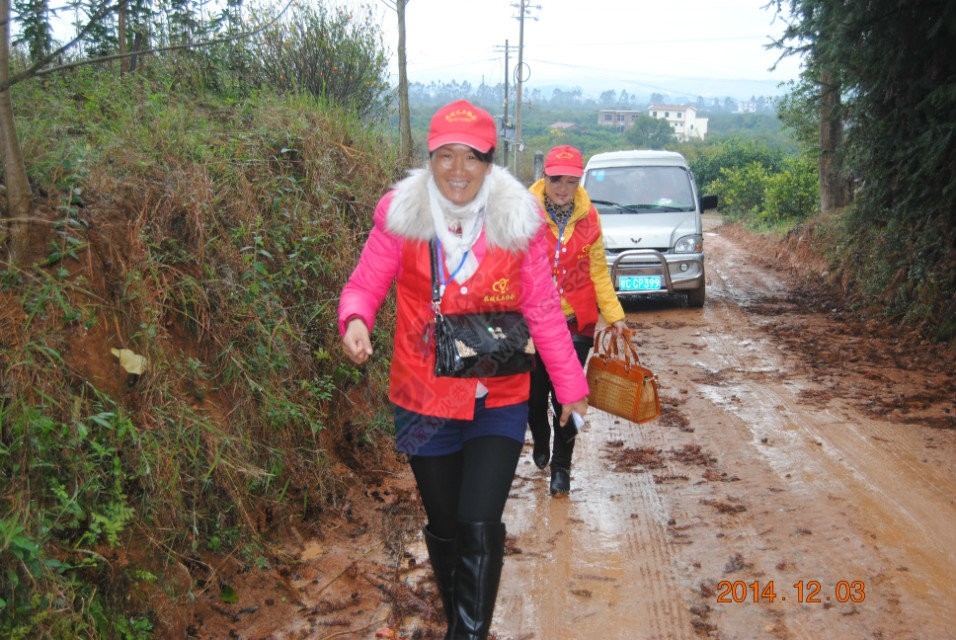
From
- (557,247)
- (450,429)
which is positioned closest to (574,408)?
(450,429)

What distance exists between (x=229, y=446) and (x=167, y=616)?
86cm

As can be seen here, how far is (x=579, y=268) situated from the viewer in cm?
541

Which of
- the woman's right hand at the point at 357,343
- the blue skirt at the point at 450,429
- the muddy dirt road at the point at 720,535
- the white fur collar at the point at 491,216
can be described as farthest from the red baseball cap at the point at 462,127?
the muddy dirt road at the point at 720,535

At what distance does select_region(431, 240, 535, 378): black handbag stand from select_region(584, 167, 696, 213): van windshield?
9.67 meters

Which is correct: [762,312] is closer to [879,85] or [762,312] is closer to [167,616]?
[879,85]

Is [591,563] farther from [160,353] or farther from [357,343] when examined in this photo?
[160,353]

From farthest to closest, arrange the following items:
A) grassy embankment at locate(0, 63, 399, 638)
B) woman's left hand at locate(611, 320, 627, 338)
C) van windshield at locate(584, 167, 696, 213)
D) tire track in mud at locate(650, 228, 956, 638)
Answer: van windshield at locate(584, 167, 696, 213) < woman's left hand at locate(611, 320, 627, 338) < tire track in mud at locate(650, 228, 956, 638) < grassy embankment at locate(0, 63, 399, 638)

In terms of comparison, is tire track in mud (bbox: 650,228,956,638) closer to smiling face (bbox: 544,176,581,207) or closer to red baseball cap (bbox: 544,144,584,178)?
smiling face (bbox: 544,176,581,207)

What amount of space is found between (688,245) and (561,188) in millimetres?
7208

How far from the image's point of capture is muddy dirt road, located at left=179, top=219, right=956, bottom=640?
400 cm

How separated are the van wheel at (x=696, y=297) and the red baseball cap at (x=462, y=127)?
31.7ft

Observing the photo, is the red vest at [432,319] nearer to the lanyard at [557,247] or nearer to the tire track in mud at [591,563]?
the tire track in mud at [591,563]

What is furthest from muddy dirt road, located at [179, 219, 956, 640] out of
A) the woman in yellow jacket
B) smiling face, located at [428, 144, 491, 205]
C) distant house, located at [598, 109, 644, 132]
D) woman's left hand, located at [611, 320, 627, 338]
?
distant house, located at [598, 109, 644, 132]

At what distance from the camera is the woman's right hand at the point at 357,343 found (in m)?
3.03
